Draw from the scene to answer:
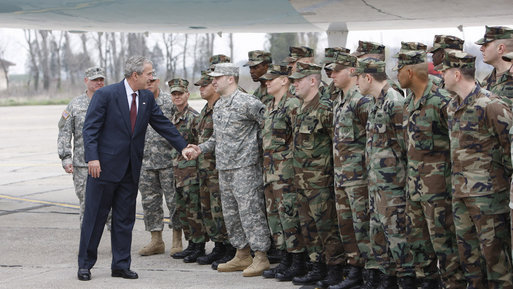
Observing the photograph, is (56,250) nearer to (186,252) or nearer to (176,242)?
(176,242)

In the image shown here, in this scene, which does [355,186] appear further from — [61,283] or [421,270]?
[61,283]

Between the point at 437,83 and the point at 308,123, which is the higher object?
the point at 437,83

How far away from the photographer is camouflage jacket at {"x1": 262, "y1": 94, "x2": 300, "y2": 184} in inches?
240

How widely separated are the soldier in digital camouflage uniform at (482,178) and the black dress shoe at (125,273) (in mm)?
3018

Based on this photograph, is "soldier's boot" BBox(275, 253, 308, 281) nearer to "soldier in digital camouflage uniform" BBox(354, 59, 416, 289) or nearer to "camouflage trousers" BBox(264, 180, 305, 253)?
"camouflage trousers" BBox(264, 180, 305, 253)

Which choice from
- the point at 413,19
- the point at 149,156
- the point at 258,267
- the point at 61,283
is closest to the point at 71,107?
the point at 149,156

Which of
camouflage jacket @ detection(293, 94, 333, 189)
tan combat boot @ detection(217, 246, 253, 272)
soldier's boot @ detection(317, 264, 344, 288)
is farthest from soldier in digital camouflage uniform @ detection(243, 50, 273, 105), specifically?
soldier's boot @ detection(317, 264, 344, 288)

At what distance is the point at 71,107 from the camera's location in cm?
777

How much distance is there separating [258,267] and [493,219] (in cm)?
246

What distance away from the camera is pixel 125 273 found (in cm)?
640

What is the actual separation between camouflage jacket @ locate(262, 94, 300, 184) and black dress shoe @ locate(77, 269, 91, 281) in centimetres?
177

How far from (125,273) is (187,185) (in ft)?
3.72

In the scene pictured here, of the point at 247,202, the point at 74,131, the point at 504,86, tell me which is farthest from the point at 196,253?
the point at 504,86

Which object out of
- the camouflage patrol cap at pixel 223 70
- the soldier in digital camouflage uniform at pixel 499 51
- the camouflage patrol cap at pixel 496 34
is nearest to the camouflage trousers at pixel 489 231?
the soldier in digital camouflage uniform at pixel 499 51
